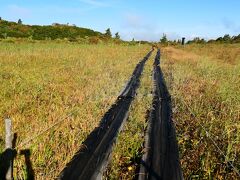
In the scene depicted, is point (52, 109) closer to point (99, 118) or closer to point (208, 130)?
point (99, 118)

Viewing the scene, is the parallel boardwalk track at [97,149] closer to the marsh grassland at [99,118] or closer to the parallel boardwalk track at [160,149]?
the marsh grassland at [99,118]

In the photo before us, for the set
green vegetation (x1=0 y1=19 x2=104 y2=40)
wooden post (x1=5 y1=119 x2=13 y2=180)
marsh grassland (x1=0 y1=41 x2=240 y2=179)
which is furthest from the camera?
green vegetation (x1=0 y1=19 x2=104 y2=40)

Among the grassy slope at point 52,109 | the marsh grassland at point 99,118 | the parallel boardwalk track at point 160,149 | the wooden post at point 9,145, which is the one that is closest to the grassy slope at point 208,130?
the marsh grassland at point 99,118

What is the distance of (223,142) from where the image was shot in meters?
7.26

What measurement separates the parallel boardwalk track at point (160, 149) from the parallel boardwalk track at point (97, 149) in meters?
0.73

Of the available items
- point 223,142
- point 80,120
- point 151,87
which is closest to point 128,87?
point 151,87

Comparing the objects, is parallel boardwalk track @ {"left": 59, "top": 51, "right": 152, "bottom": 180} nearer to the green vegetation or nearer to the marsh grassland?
the marsh grassland

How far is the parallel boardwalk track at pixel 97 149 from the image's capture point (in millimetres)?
5617

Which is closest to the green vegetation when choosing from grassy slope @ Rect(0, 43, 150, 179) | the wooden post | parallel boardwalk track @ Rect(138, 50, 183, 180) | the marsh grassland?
grassy slope @ Rect(0, 43, 150, 179)

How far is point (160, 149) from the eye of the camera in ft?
22.2

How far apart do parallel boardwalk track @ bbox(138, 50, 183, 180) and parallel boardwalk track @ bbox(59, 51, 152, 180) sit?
731 millimetres

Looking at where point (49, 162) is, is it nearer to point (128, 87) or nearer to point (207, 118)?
point (207, 118)


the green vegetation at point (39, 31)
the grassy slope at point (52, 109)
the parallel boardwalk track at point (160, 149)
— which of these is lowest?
the parallel boardwalk track at point (160, 149)

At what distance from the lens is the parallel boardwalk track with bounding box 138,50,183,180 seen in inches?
225
